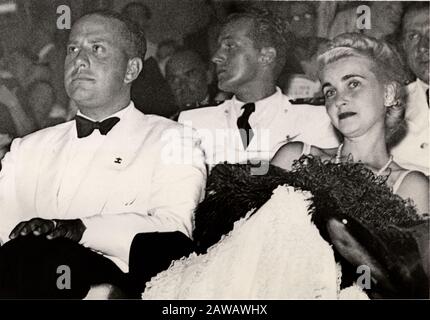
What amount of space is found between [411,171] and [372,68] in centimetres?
52

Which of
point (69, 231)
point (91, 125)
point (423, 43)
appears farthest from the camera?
point (423, 43)

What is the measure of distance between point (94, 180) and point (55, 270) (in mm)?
443

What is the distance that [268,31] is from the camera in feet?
10.3

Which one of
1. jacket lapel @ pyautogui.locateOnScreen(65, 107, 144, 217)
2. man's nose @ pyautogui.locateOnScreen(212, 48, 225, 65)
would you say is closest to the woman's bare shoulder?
man's nose @ pyautogui.locateOnScreen(212, 48, 225, 65)

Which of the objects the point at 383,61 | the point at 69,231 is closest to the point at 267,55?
the point at 383,61

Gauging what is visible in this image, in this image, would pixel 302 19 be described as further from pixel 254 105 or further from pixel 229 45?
pixel 254 105

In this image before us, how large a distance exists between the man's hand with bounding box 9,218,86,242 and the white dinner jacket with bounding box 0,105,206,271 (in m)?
0.03

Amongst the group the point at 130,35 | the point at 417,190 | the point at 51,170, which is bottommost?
the point at 417,190

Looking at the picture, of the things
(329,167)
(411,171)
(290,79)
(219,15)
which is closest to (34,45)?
(219,15)

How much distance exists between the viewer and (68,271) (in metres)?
2.99
